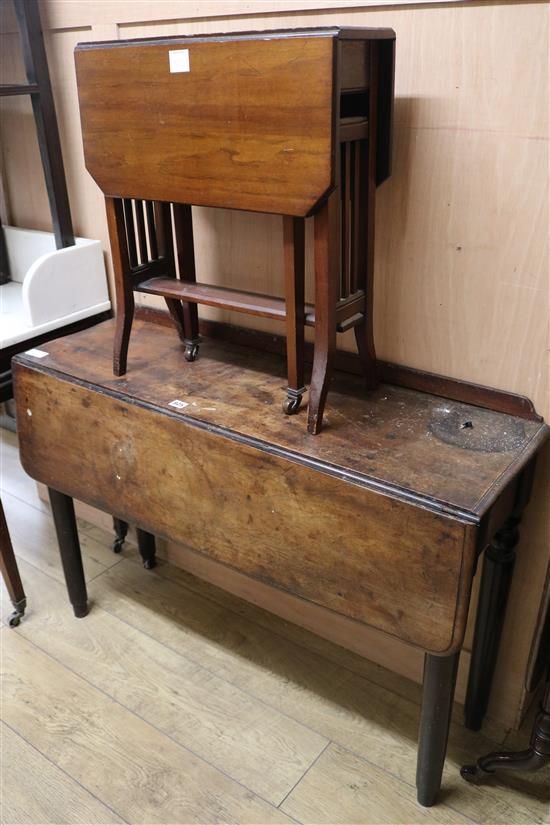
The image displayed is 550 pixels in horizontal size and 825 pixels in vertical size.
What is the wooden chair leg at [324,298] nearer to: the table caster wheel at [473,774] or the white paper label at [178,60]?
the white paper label at [178,60]

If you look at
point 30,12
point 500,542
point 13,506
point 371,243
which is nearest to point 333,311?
point 371,243

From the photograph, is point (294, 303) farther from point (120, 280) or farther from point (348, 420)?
point (120, 280)

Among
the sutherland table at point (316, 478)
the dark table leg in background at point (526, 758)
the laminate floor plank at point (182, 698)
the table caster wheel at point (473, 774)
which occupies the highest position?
the sutherland table at point (316, 478)

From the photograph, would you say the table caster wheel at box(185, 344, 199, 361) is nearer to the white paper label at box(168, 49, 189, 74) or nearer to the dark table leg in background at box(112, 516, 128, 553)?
the white paper label at box(168, 49, 189, 74)

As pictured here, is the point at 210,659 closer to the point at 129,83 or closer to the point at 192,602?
the point at 192,602

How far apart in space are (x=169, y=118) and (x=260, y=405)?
566mm

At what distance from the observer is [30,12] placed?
1.83 m

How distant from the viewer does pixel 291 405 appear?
4.68ft

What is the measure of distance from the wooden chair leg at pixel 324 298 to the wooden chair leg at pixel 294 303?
5cm

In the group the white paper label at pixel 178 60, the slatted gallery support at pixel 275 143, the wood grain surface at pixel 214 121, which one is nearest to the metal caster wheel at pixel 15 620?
the slatted gallery support at pixel 275 143

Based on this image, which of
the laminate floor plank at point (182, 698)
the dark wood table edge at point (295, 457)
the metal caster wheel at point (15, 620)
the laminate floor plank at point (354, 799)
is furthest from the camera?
the metal caster wheel at point (15, 620)

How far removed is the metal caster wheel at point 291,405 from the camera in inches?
56.2

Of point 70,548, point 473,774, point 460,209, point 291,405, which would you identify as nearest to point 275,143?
point 460,209

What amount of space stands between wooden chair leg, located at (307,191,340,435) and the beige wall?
224mm
